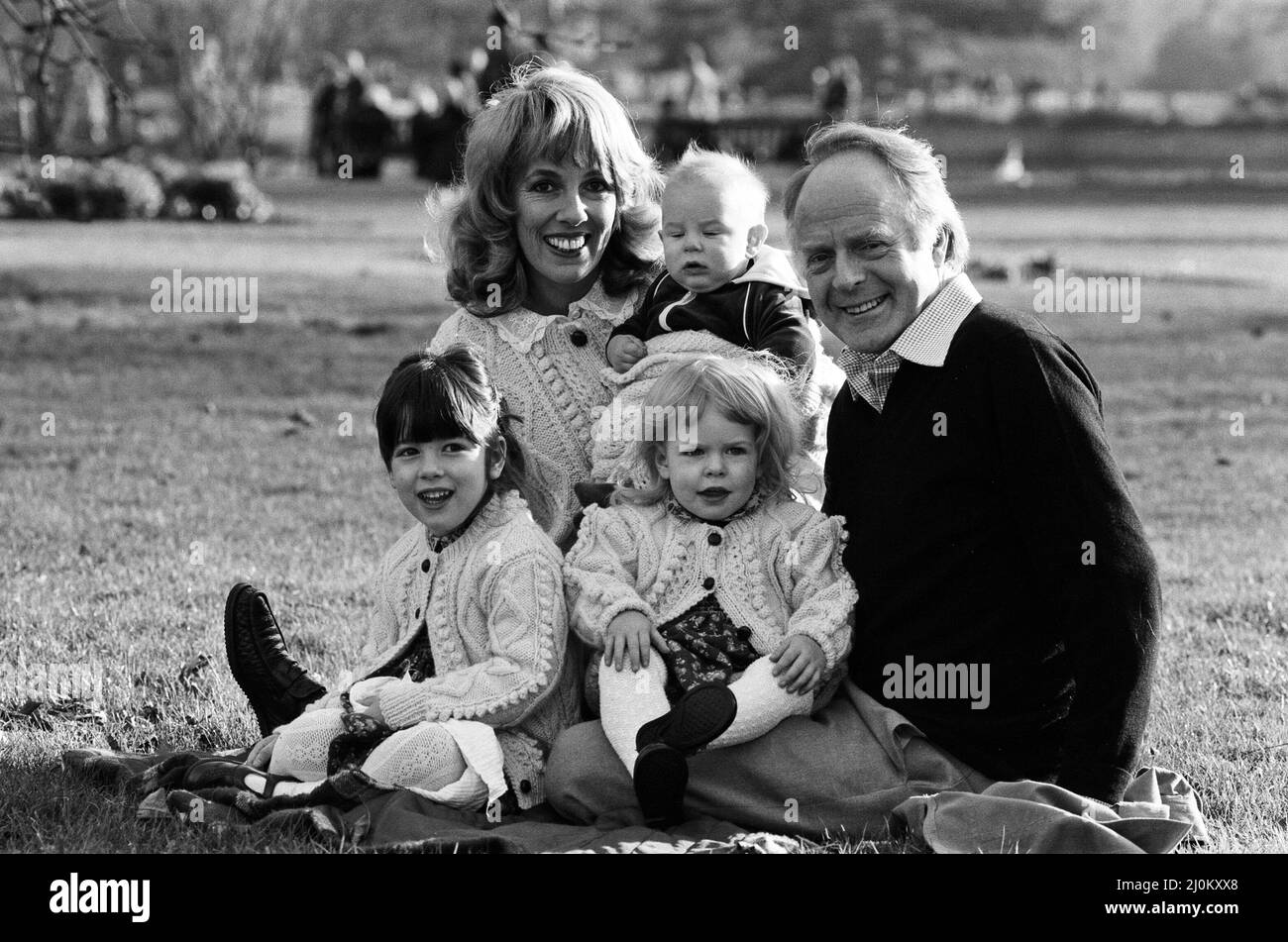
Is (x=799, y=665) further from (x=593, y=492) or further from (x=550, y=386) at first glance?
(x=550, y=386)

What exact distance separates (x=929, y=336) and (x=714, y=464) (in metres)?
0.62

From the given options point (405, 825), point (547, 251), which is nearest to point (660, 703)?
point (405, 825)

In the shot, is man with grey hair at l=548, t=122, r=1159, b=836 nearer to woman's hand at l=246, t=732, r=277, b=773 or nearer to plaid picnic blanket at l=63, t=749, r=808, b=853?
plaid picnic blanket at l=63, t=749, r=808, b=853

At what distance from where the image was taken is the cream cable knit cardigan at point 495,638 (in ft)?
13.8

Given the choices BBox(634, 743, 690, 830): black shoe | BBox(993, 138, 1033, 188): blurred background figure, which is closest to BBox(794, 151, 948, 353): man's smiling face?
BBox(634, 743, 690, 830): black shoe

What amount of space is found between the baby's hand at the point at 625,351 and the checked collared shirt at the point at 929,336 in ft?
2.60

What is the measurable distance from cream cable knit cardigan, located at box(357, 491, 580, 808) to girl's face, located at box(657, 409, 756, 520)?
387mm

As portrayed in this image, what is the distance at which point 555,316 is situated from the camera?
4.99 meters

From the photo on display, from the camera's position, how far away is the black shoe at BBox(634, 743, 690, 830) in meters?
3.96

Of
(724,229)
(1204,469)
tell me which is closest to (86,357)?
(1204,469)

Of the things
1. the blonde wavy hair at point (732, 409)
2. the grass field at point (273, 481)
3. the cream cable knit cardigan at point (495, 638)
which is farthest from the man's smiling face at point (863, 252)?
the grass field at point (273, 481)

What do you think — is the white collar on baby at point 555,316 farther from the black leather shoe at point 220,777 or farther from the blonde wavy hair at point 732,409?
the black leather shoe at point 220,777
